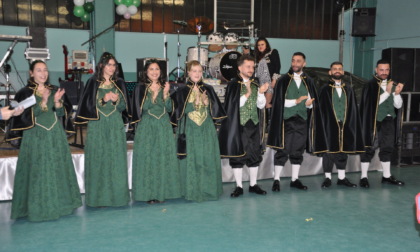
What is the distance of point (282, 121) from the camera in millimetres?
4605

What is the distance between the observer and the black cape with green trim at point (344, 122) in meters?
4.73

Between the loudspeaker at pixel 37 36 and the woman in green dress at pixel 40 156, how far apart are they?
251cm

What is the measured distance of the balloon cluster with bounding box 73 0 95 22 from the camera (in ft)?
31.2

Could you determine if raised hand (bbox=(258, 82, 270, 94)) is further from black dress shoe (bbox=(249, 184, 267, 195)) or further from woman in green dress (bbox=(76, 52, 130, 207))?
woman in green dress (bbox=(76, 52, 130, 207))

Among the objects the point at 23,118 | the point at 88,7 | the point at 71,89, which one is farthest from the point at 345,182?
the point at 88,7

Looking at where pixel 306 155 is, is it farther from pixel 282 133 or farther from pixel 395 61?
pixel 395 61

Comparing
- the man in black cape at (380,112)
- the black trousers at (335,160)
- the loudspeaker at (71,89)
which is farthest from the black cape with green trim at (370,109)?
the loudspeaker at (71,89)

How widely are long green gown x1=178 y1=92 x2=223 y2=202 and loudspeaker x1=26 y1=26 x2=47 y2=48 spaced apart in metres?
3.06

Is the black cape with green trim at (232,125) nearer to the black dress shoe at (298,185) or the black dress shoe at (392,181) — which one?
the black dress shoe at (298,185)

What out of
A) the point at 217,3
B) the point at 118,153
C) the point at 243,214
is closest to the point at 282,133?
the point at 243,214

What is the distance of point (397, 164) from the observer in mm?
6137

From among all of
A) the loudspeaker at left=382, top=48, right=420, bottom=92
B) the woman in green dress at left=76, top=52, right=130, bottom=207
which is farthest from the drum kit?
the woman in green dress at left=76, top=52, right=130, bottom=207

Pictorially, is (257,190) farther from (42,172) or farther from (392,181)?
(42,172)

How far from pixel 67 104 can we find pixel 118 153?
0.71 meters
